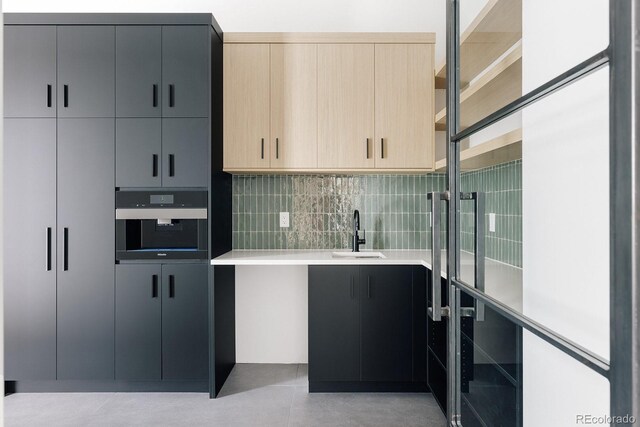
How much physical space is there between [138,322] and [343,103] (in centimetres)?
186

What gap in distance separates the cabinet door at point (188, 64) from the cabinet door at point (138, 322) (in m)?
0.99

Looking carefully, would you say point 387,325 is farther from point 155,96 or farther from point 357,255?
point 155,96

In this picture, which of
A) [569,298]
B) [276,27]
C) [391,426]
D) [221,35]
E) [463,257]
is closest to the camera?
[569,298]

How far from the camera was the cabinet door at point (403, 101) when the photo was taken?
295 cm

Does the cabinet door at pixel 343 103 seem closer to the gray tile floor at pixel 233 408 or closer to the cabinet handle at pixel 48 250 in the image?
the gray tile floor at pixel 233 408

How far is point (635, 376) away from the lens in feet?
2.02

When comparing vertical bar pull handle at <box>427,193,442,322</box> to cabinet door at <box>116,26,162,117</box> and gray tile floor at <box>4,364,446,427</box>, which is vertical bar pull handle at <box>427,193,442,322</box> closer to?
gray tile floor at <box>4,364,446,427</box>

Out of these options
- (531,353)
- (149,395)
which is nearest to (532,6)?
(531,353)

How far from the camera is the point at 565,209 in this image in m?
0.81

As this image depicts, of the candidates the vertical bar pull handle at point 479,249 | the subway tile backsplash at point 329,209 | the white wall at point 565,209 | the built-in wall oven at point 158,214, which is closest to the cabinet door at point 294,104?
the subway tile backsplash at point 329,209

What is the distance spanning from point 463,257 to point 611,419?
71cm

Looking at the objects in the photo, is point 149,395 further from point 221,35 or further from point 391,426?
point 221,35

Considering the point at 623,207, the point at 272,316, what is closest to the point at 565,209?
the point at 623,207

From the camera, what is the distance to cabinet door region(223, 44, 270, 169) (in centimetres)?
292
